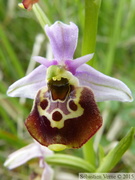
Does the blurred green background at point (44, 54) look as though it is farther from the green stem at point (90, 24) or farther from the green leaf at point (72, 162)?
the green stem at point (90, 24)

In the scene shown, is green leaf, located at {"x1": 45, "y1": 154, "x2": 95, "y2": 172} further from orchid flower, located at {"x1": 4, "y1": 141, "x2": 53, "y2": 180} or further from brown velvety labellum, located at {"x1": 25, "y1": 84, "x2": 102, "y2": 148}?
brown velvety labellum, located at {"x1": 25, "y1": 84, "x2": 102, "y2": 148}

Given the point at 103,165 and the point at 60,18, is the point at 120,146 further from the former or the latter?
the point at 60,18

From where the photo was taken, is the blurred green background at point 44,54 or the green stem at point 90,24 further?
the blurred green background at point 44,54

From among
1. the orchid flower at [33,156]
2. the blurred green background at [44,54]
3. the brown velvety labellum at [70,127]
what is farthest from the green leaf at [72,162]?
the brown velvety labellum at [70,127]

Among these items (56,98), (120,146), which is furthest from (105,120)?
(56,98)

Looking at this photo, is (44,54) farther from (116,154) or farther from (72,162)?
(116,154)

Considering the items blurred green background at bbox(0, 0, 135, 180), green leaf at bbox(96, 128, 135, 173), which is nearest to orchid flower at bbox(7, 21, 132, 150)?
green leaf at bbox(96, 128, 135, 173)

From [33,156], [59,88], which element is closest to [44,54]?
[33,156]
